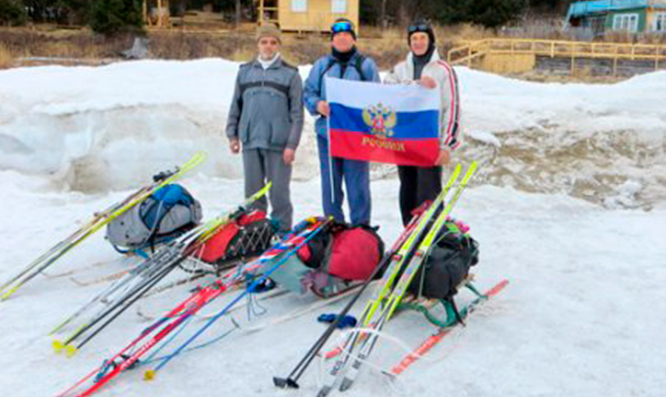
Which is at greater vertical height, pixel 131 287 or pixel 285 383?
pixel 131 287

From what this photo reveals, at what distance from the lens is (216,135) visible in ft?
29.3

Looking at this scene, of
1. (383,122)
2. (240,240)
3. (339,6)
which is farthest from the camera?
(339,6)

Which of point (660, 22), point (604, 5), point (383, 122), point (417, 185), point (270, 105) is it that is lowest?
point (417, 185)

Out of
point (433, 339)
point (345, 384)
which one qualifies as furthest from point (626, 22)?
point (345, 384)

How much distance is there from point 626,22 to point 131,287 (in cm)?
4295

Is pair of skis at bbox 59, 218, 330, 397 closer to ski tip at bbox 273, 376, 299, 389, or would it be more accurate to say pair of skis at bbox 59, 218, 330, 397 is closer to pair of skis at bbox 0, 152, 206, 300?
ski tip at bbox 273, 376, 299, 389

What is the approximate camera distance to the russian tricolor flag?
4.61m

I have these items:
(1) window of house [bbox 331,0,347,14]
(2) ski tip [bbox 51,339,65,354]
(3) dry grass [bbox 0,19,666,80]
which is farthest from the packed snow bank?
(1) window of house [bbox 331,0,347,14]

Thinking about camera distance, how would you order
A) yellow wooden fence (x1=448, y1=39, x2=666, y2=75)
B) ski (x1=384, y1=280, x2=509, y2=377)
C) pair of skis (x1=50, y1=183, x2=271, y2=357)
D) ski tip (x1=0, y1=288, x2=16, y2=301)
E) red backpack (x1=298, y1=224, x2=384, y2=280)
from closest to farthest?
ski (x1=384, y1=280, x2=509, y2=377) → pair of skis (x1=50, y1=183, x2=271, y2=357) → red backpack (x1=298, y1=224, x2=384, y2=280) → ski tip (x1=0, y1=288, x2=16, y2=301) → yellow wooden fence (x1=448, y1=39, x2=666, y2=75)

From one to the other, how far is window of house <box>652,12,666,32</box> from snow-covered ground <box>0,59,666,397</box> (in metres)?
31.7

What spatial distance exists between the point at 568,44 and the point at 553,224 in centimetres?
2277

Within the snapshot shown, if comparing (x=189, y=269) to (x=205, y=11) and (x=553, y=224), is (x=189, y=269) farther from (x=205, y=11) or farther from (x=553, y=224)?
(x=205, y=11)

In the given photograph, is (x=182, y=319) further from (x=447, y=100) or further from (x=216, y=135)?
(x=216, y=135)

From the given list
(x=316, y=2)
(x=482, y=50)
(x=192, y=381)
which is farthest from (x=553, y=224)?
(x=316, y=2)
